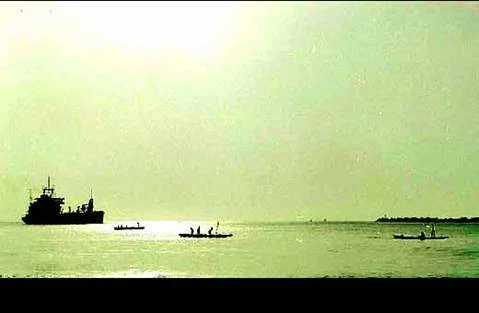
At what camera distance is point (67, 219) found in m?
124

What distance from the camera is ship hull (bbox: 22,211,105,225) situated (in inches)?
4692

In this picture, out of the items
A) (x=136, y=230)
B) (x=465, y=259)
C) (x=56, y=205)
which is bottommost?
(x=465, y=259)

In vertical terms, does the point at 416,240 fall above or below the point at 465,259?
above

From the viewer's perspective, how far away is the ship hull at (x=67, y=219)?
119 m

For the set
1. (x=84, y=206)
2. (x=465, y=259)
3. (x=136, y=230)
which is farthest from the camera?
(x=136, y=230)
